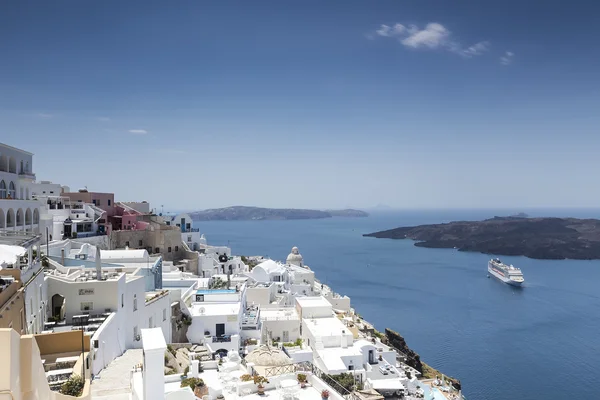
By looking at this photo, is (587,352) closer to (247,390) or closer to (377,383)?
(377,383)

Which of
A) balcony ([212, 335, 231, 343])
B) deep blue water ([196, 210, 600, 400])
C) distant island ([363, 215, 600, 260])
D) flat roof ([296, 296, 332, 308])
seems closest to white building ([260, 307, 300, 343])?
flat roof ([296, 296, 332, 308])

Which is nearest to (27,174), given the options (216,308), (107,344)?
(216,308)

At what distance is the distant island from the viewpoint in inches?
4028

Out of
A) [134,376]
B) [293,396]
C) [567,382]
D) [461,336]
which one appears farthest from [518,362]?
[134,376]

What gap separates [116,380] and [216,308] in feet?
26.6

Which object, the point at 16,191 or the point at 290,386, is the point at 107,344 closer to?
the point at 290,386

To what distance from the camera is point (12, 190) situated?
18562mm

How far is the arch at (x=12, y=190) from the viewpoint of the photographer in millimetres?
18270

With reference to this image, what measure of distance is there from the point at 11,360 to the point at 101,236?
83.8 ft

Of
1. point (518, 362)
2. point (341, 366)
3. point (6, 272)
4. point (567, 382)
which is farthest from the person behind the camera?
point (518, 362)

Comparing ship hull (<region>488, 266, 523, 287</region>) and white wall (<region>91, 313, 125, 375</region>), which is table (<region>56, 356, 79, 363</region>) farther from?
ship hull (<region>488, 266, 523, 287</region>)

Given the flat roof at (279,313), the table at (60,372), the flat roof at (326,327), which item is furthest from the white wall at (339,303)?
the table at (60,372)

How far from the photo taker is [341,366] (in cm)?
1873

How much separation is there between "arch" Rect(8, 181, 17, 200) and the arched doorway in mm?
7325
